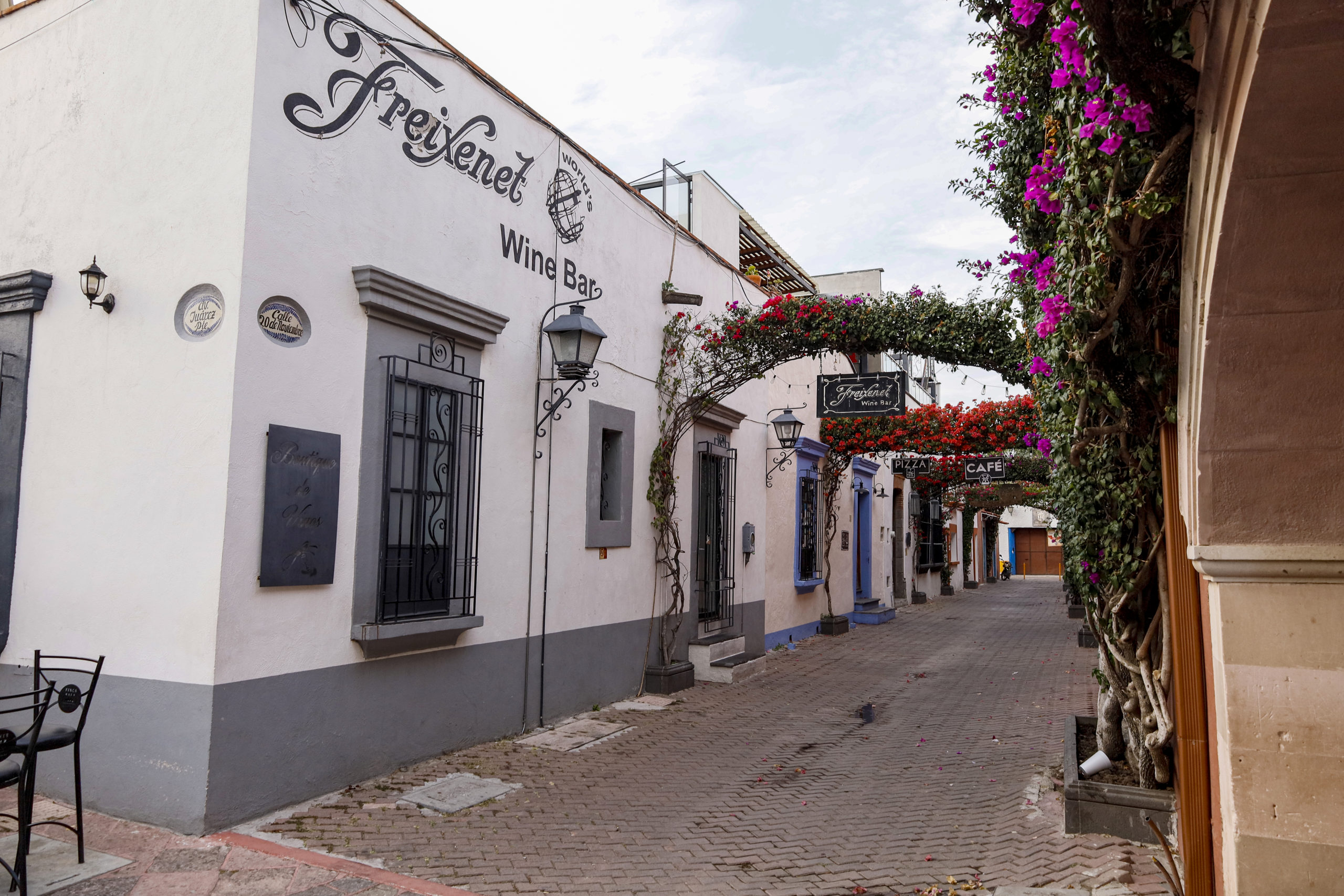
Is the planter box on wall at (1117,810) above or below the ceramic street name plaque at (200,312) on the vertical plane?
below

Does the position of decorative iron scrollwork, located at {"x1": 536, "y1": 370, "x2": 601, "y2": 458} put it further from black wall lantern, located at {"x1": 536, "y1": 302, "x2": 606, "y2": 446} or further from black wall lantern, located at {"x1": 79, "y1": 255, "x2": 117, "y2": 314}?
black wall lantern, located at {"x1": 79, "y1": 255, "x2": 117, "y2": 314}

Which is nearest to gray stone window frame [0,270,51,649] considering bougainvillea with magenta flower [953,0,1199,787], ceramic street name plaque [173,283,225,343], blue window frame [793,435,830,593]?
ceramic street name plaque [173,283,225,343]

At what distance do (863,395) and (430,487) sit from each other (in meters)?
5.13

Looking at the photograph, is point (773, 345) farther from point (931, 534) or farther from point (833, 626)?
point (931, 534)

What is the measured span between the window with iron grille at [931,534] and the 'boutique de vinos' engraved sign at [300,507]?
64.1ft

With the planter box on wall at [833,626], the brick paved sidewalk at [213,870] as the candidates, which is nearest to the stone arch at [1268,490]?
the brick paved sidewalk at [213,870]

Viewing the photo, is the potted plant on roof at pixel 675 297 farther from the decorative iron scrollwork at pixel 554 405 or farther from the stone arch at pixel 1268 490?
the stone arch at pixel 1268 490

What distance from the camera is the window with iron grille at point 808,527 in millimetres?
14102

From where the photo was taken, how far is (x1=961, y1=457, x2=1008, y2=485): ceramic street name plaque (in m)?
16.0

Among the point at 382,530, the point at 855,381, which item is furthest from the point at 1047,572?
the point at 382,530

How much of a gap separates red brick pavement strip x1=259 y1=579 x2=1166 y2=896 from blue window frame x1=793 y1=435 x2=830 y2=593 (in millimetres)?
4805

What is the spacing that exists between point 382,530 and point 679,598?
13.8ft

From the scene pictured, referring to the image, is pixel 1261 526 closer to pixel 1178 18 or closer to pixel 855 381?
pixel 1178 18

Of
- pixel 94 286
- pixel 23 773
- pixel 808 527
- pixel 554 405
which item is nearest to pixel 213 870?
pixel 23 773
